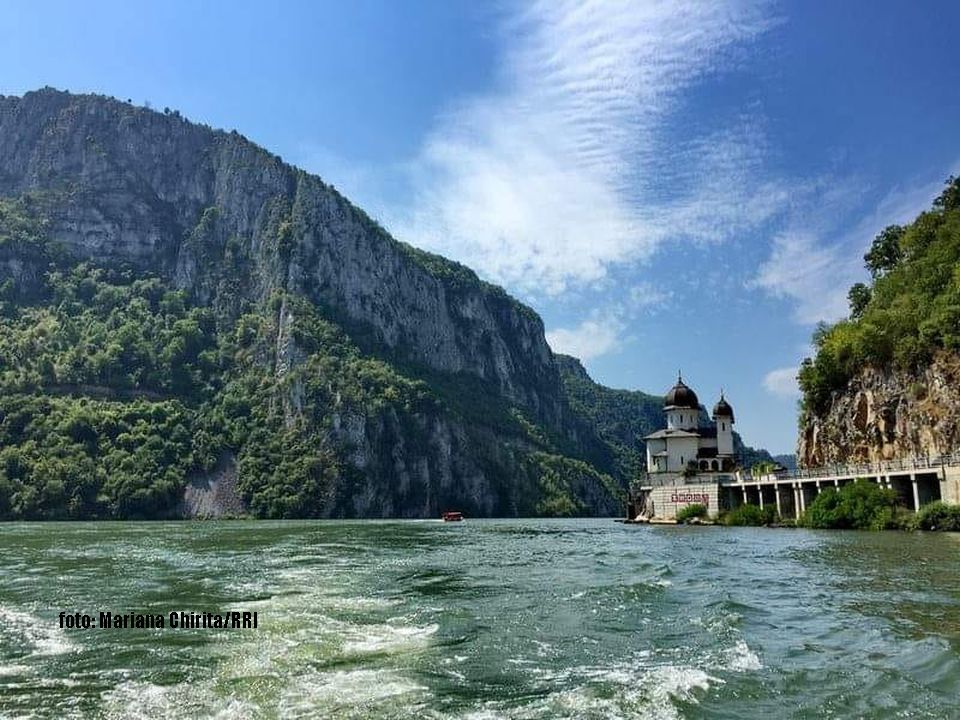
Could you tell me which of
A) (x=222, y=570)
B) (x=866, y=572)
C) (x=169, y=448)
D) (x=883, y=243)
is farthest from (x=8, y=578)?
(x=169, y=448)

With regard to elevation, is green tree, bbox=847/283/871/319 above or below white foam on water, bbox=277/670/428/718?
above

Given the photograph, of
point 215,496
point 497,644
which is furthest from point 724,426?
point 215,496

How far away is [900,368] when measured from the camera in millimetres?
70750

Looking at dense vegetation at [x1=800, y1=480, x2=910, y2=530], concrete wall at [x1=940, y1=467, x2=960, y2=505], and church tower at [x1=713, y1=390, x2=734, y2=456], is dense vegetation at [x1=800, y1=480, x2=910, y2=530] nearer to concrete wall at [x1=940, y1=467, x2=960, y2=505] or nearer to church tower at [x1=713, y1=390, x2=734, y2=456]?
concrete wall at [x1=940, y1=467, x2=960, y2=505]

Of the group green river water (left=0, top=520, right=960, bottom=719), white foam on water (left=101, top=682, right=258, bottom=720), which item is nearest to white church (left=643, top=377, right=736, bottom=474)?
green river water (left=0, top=520, right=960, bottom=719)

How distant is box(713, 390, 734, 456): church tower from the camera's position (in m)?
107

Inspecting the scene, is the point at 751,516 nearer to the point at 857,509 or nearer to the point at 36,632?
the point at 857,509

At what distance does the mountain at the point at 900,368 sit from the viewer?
6438 cm

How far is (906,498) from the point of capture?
6197cm

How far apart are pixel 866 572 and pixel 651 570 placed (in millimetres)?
8137

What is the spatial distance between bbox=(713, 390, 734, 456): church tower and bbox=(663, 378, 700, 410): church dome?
3298 millimetres

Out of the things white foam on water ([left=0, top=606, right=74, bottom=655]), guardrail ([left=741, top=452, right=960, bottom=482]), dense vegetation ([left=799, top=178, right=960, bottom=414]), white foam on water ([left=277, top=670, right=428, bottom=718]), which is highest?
dense vegetation ([left=799, top=178, right=960, bottom=414])

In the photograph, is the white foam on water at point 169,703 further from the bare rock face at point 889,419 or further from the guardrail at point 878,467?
the bare rock face at point 889,419

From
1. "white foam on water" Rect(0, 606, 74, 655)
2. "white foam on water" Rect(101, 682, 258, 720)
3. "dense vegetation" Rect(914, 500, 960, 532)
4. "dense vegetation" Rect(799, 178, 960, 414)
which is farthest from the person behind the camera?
"dense vegetation" Rect(799, 178, 960, 414)
